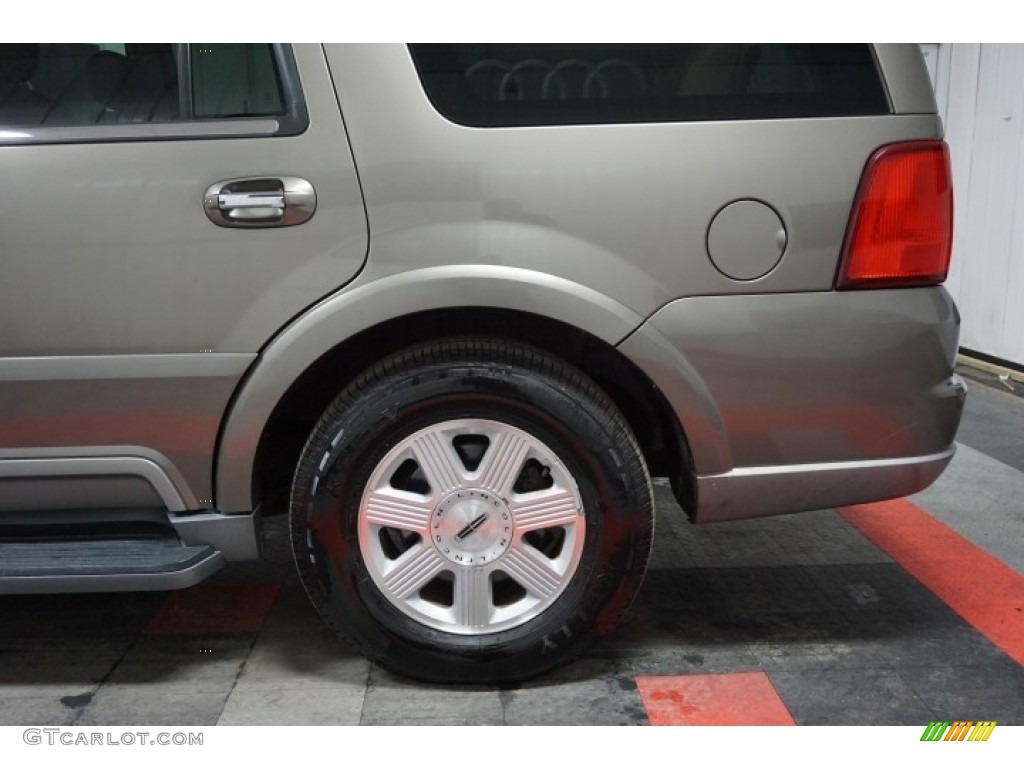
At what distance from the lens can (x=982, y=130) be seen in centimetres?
709

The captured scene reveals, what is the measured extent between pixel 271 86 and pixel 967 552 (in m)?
2.63

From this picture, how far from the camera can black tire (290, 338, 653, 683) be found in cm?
229

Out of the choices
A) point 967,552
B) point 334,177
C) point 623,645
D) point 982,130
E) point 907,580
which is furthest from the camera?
point 982,130

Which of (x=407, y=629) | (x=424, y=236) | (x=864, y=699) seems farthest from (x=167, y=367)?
(x=864, y=699)

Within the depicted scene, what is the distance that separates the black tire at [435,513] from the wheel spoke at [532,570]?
0.04m

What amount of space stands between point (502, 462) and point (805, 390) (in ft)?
2.31

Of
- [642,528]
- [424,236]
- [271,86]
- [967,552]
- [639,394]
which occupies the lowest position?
[967,552]

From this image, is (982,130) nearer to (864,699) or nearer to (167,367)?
(864,699)

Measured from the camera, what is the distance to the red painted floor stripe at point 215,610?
2.79m

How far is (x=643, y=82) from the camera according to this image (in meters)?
2.27

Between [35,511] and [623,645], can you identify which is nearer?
[35,511]

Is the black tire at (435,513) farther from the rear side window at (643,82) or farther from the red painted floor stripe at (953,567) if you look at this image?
the red painted floor stripe at (953,567)
